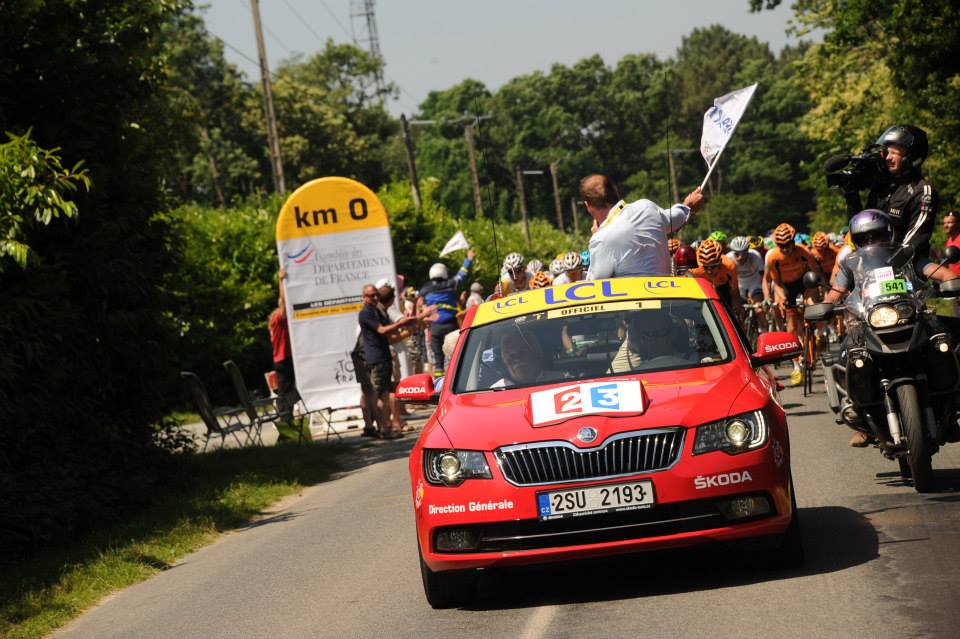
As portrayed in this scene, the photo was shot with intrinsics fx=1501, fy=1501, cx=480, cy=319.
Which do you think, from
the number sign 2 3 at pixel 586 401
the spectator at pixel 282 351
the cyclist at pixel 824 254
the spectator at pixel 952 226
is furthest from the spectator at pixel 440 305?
the number sign 2 3 at pixel 586 401

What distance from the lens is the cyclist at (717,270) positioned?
18828mm

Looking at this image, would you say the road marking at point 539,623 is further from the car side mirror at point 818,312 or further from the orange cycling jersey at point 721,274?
the orange cycling jersey at point 721,274

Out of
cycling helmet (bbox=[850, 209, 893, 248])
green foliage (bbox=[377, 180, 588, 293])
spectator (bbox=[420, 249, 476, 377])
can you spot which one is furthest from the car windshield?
green foliage (bbox=[377, 180, 588, 293])

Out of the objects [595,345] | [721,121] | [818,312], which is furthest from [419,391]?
[721,121]

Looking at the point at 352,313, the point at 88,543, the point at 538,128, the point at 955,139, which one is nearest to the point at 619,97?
the point at 538,128

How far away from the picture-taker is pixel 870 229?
33.8ft

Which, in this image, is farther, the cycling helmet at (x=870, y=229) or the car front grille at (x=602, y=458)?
the cycling helmet at (x=870, y=229)

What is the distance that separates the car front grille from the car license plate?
0.19 feet

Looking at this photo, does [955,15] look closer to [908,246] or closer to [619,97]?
[908,246]

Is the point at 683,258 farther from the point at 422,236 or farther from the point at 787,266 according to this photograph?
the point at 422,236

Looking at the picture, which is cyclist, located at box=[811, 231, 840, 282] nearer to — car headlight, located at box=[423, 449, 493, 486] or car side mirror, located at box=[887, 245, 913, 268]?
car side mirror, located at box=[887, 245, 913, 268]

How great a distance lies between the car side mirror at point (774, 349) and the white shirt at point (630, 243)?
74.3 inches

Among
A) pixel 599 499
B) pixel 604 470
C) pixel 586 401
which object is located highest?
pixel 586 401

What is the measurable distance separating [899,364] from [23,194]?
725cm
